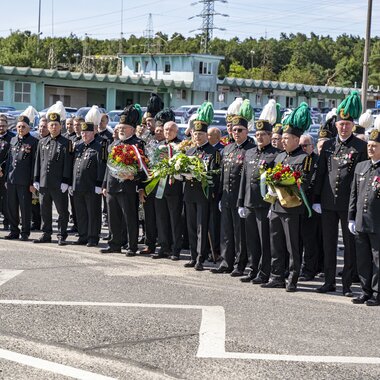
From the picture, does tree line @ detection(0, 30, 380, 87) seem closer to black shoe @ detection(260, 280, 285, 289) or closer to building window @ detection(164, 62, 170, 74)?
building window @ detection(164, 62, 170, 74)

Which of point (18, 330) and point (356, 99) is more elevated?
point (356, 99)

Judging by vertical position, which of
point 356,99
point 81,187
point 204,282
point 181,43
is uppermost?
point 181,43

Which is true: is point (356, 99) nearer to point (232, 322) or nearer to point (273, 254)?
point (273, 254)

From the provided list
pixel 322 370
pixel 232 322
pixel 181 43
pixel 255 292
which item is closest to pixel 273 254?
pixel 255 292

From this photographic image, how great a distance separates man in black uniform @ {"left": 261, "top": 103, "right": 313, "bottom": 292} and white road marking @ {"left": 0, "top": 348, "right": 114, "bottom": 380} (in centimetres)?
427

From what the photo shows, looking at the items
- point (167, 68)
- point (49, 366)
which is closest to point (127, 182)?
point (49, 366)

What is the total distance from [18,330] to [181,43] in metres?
137

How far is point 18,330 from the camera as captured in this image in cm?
760

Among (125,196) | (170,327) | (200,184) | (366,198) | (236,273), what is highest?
(366,198)

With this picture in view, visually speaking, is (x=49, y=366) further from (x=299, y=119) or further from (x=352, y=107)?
(x=352, y=107)

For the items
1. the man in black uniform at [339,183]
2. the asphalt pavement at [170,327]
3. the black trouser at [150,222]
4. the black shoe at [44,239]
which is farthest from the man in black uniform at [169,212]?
the man in black uniform at [339,183]

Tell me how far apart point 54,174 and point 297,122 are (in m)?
4.80

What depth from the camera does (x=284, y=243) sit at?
10.5m

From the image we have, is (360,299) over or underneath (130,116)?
underneath
